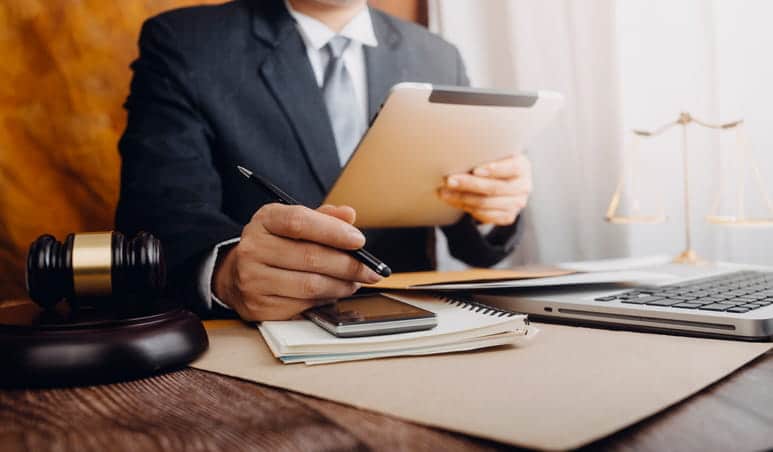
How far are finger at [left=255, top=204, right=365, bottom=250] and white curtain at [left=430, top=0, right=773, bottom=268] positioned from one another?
0.91 metres

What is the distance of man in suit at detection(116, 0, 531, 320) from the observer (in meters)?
0.94

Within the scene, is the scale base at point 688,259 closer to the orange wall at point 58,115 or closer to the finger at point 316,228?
the finger at point 316,228

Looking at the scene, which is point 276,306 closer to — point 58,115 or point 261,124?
point 261,124

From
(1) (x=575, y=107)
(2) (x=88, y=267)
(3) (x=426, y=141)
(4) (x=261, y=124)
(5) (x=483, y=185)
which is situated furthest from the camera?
(1) (x=575, y=107)

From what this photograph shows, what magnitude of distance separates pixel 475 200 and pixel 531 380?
23.5 inches

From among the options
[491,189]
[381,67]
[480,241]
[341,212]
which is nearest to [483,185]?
[491,189]

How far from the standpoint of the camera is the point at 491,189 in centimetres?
102

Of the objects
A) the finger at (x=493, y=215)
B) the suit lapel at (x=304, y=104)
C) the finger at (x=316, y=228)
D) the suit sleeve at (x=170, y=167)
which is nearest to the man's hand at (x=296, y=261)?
the finger at (x=316, y=228)

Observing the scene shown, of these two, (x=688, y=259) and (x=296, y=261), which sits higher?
(x=296, y=261)

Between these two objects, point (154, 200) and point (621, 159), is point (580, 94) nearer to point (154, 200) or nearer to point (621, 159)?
point (621, 159)

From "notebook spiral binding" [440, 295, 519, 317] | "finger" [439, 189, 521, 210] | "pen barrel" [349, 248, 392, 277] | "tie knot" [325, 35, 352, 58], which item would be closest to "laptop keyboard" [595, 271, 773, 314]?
"notebook spiral binding" [440, 295, 519, 317]

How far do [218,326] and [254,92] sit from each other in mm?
622

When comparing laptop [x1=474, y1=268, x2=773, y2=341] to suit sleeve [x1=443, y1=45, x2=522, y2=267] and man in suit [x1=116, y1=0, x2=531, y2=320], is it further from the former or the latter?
suit sleeve [x1=443, y1=45, x2=522, y2=267]

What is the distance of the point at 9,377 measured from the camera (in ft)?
1.58
